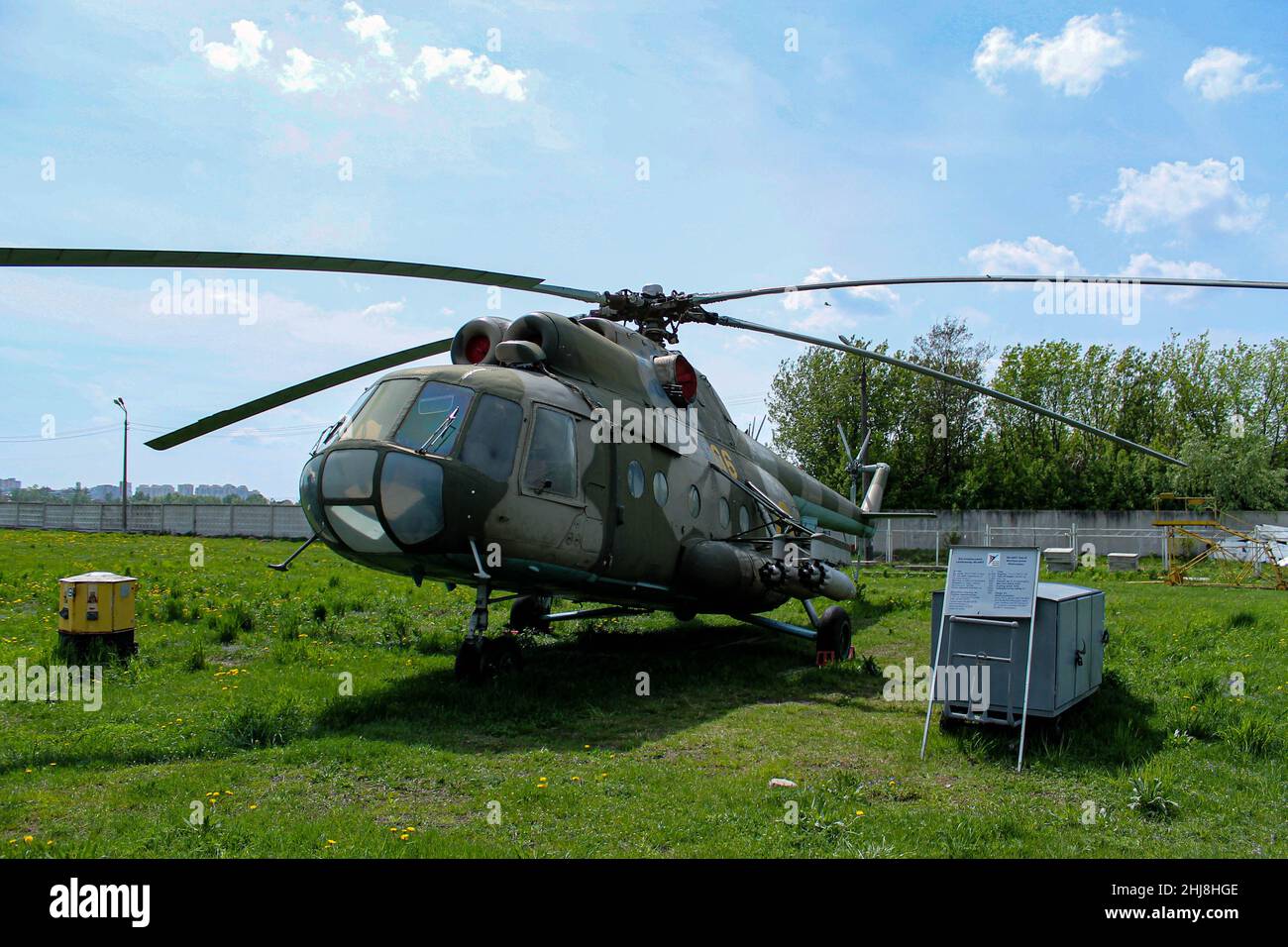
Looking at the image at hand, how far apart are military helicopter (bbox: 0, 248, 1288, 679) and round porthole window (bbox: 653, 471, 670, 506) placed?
3 cm

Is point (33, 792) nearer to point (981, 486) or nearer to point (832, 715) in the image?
point (832, 715)

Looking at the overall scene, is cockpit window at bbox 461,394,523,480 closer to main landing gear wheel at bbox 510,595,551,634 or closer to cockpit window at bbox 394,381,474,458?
cockpit window at bbox 394,381,474,458

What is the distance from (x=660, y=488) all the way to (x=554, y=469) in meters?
2.23

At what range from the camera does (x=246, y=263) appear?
295 inches

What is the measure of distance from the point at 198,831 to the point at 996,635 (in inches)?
247

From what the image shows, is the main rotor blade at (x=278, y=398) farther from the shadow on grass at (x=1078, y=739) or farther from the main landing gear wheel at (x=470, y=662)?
the shadow on grass at (x=1078, y=739)

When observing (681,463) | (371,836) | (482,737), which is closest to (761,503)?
(681,463)

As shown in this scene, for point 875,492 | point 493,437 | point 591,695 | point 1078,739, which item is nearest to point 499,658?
point 591,695

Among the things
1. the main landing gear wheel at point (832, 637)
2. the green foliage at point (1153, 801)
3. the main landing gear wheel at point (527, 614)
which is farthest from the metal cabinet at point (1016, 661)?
the main landing gear wheel at point (527, 614)

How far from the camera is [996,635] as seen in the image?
785 cm

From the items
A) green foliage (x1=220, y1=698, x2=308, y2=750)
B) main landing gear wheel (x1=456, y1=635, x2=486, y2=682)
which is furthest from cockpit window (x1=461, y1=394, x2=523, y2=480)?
green foliage (x1=220, y1=698, x2=308, y2=750)

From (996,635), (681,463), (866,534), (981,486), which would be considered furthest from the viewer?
(981,486)

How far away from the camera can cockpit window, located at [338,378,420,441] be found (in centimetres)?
871

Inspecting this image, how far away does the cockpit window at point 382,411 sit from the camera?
8.71 m
